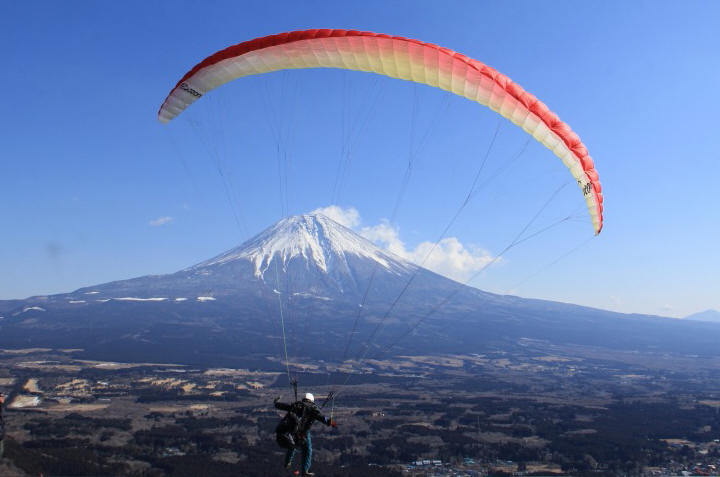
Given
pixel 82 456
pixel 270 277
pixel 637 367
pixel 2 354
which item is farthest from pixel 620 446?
pixel 270 277

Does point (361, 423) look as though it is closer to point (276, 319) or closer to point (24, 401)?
point (24, 401)

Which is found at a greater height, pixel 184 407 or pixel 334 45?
pixel 334 45

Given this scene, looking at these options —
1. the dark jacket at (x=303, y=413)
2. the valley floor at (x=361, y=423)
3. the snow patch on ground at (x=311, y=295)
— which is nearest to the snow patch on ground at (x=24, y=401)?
the valley floor at (x=361, y=423)

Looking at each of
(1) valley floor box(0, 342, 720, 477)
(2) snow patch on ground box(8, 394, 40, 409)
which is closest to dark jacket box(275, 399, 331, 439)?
(1) valley floor box(0, 342, 720, 477)

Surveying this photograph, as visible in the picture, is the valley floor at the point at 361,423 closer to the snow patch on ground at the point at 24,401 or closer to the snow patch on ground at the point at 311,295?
the snow patch on ground at the point at 24,401

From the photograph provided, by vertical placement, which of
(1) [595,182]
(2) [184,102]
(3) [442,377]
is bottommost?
(3) [442,377]

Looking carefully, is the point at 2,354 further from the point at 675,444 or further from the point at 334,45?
the point at 334,45

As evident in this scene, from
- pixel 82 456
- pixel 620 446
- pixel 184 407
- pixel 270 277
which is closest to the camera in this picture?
pixel 82 456

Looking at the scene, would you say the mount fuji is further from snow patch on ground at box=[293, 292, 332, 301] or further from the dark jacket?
the dark jacket
